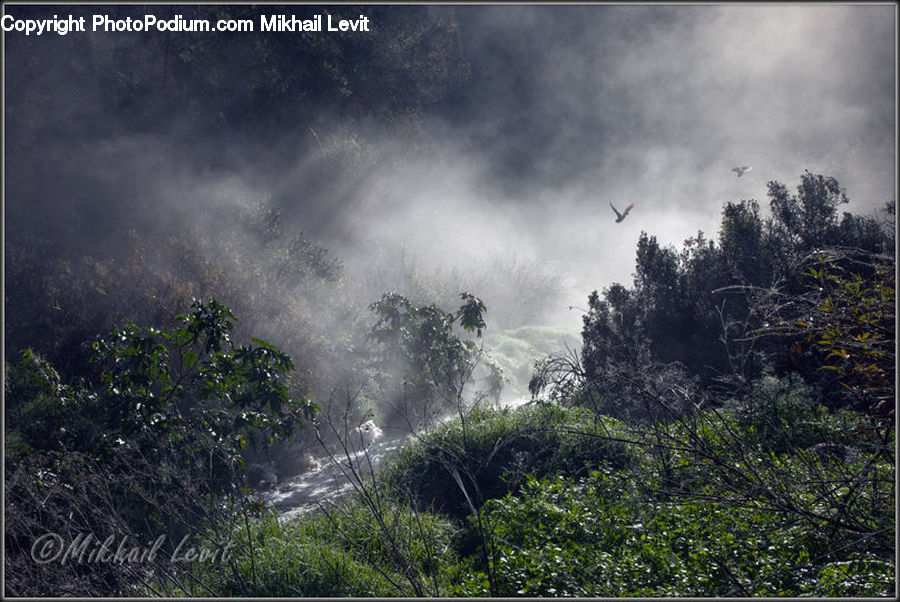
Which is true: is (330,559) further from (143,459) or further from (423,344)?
(423,344)

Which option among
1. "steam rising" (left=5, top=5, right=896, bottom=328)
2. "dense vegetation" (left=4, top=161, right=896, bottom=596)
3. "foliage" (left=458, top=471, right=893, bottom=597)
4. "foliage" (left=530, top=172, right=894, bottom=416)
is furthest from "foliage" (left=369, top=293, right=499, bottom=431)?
"steam rising" (left=5, top=5, right=896, bottom=328)

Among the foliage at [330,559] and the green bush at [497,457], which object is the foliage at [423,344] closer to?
the green bush at [497,457]

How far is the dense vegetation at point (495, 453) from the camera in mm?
3049

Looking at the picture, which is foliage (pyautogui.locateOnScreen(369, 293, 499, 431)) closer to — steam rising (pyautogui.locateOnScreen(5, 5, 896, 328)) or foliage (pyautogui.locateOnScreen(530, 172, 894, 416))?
foliage (pyautogui.locateOnScreen(530, 172, 894, 416))

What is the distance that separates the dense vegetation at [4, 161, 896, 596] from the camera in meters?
3.05

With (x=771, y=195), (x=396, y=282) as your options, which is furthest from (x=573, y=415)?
(x=396, y=282)

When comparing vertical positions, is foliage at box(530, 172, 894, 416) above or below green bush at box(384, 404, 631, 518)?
above

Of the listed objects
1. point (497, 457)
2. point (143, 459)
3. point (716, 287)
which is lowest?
point (497, 457)

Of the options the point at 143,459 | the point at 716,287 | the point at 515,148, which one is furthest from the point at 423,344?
the point at 515,148

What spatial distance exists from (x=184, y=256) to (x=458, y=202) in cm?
1186

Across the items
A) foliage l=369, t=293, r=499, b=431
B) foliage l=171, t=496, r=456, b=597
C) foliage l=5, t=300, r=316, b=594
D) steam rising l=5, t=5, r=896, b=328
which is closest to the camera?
foliage l=171, t=496, r=456, b=597

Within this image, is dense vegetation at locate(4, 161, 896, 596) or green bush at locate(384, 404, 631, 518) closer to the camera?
dense vegetation at locate(4, 161, 896, 596)

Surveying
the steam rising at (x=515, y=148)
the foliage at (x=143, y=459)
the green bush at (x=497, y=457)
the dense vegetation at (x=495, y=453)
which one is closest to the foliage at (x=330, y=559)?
the dense vegetation at (x=495, y=453)

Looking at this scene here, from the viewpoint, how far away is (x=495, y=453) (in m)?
5.49
